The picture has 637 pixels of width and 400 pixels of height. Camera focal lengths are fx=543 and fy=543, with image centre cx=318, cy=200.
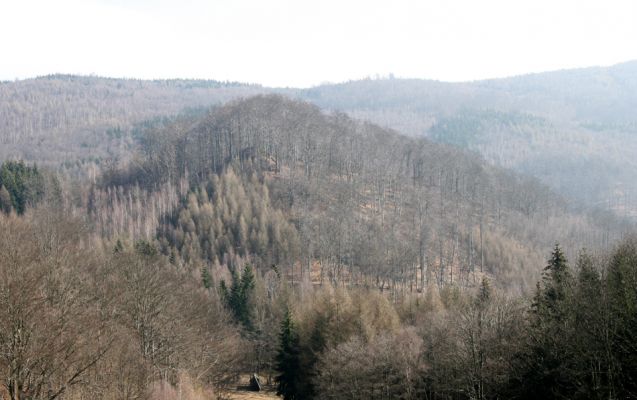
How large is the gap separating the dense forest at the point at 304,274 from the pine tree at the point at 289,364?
0.21m

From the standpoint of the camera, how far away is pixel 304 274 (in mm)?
92688

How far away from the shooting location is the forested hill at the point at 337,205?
95.2 metres

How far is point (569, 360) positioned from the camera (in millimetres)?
26422

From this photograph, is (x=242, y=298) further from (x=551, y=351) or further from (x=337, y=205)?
(x=551, y=351)

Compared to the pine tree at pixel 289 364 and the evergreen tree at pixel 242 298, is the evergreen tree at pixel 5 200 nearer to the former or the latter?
the evergreen tree at pixel 242 298

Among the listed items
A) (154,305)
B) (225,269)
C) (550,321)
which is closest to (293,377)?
(154,305)

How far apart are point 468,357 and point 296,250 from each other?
63234 millimetres

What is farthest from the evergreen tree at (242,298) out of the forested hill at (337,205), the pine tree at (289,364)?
the pine tree at (289,364)

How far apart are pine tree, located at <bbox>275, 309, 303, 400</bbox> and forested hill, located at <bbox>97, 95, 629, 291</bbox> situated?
129 feet

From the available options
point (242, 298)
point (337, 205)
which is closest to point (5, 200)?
point (242, 298)

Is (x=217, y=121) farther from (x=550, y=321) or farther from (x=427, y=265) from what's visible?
(x=550, y=321)

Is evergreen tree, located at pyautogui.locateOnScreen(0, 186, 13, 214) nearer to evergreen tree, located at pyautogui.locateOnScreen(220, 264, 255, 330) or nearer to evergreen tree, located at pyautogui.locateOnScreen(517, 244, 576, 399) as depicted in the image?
evergreen tree, located at pyautogui.locateOnScreen(220, 264, 255, 330)

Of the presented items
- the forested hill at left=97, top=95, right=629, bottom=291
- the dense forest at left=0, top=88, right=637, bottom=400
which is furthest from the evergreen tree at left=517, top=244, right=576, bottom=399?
the forested hill at left=97, top=95, right=629, bottom=291

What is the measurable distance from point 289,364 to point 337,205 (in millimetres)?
62266
